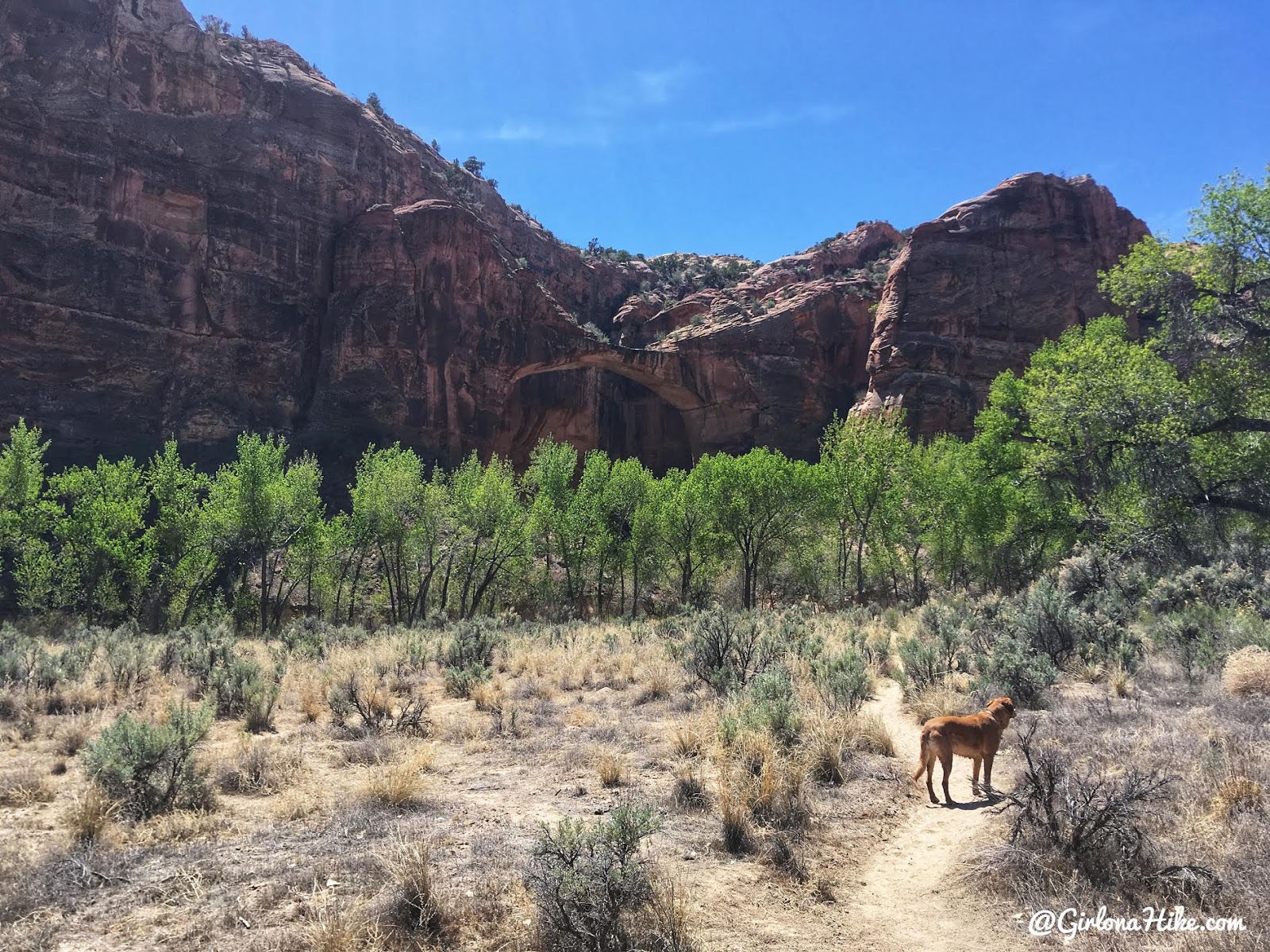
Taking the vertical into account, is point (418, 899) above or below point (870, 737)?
below

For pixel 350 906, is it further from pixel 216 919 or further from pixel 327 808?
pixel 327 808

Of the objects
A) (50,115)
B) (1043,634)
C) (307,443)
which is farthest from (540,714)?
(50,115)

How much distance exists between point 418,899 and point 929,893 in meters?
3.08

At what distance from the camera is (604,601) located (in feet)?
127

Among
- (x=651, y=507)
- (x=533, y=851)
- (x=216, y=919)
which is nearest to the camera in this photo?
(x=216, y=919)

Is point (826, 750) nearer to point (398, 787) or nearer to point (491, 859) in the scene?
point (491, 859)

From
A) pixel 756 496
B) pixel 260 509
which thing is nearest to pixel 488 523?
pixel 260 509

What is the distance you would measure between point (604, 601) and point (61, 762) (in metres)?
32.9

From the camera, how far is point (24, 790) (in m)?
5.47

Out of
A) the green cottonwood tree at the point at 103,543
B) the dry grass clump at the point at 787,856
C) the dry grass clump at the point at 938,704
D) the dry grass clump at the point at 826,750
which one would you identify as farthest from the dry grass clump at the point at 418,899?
the green cottonwood tree at the point at 103,543

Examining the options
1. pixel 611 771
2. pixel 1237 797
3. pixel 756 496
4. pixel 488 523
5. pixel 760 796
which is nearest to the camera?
pixel 1237 797

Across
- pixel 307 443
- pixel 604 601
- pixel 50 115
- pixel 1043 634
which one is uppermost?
pixel 50 115

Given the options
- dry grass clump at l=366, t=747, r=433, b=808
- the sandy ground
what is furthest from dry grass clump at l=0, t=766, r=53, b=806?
dry grass clump at l=366, t=747, r=433, b=808

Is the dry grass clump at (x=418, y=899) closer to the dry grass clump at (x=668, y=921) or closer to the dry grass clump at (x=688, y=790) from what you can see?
the dry grass clump at (x=668, y=921)
